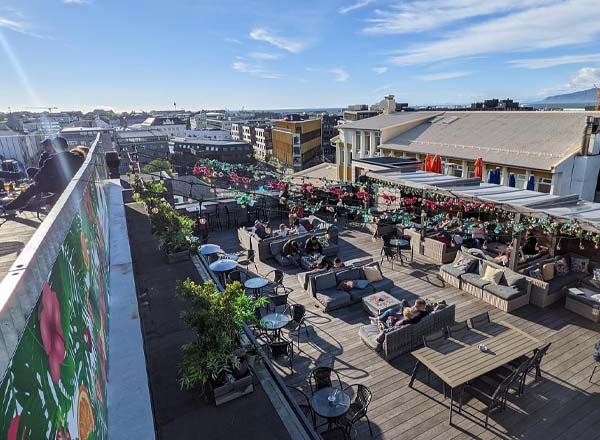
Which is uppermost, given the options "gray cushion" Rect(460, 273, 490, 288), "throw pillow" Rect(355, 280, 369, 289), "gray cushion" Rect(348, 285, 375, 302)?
"gray cushion" Rect(460, 273, 490, 288)

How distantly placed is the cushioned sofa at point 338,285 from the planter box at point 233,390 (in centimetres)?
427

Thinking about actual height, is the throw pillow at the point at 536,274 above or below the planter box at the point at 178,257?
below

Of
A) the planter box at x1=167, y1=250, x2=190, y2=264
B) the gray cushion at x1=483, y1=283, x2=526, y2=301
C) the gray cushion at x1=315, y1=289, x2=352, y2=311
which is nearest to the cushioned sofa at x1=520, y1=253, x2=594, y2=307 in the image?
the gray cushion at x1=483, y1=283, x2=526, y2=301

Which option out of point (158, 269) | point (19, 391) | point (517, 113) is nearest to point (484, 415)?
point (19, 391)

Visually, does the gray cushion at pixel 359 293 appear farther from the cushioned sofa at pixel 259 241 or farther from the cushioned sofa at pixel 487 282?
the cushioned sofa at pixel 259 241

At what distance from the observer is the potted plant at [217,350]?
15.6ft

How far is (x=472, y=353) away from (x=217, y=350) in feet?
14.9

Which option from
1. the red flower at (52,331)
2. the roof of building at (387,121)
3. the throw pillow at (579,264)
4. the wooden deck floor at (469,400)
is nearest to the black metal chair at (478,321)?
the wooden deck floor at (469,400)

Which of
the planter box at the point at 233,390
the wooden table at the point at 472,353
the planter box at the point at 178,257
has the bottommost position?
the wooden table at the point at 472,353

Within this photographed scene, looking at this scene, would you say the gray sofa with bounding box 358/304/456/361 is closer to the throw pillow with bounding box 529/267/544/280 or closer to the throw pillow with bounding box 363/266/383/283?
the throw pillow with bounding box 363/266/383/283

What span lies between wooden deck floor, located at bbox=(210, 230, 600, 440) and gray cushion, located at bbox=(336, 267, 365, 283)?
0.89 meters

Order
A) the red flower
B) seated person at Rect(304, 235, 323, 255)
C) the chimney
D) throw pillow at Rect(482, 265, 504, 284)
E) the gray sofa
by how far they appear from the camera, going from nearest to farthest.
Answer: the red flower
the gray sofa
throw pillow at Rect(482, 265, 504, 284)
seated person at Rect(304, 235, 323, 255)
the chimney

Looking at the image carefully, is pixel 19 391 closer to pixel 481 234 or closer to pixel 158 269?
pixel 158 269

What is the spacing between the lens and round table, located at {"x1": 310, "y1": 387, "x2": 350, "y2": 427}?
206 inches
